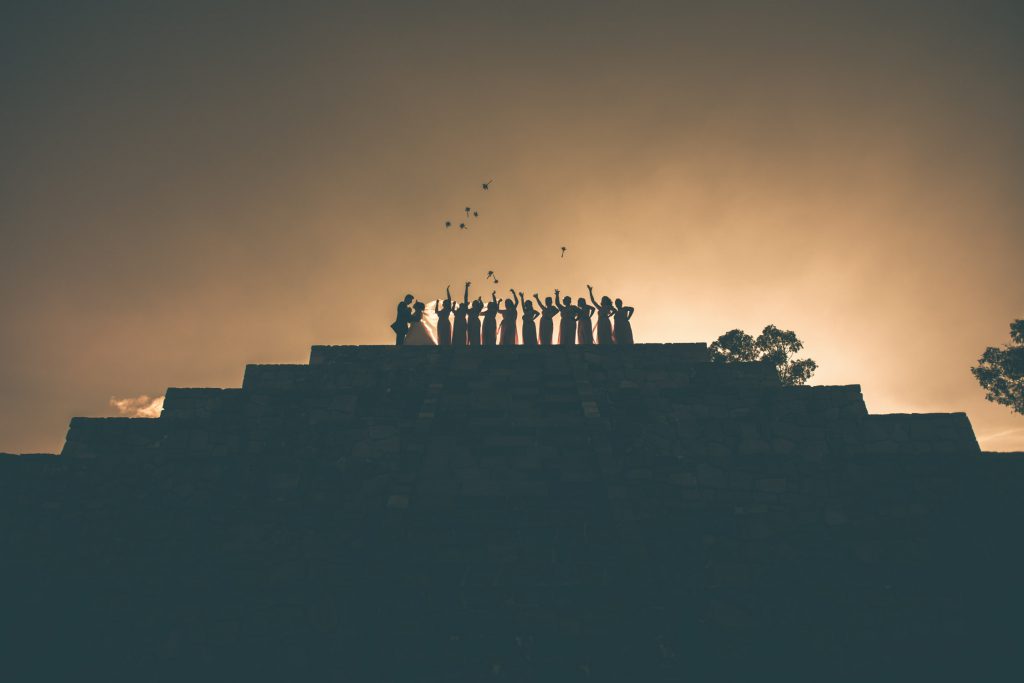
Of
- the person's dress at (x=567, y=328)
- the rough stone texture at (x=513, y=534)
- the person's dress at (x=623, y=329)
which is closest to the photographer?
the rough stone texture at (x=513, y=534)

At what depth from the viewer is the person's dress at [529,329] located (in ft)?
39.4

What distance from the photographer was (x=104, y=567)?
21.0ft

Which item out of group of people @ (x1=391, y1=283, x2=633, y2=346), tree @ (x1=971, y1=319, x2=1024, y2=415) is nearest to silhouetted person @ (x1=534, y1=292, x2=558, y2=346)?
group of people @ (x1=391, y1=283, x2=633, y2=346)

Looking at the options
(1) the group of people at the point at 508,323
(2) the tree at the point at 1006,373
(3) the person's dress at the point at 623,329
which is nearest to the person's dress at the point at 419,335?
(1) the group of people at the point at 508,323

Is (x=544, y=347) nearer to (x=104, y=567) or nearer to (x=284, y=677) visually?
(x=284, y=677)

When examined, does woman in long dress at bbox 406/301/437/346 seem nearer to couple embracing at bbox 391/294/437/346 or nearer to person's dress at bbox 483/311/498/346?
couple embracing at bbox 391/294/437/346

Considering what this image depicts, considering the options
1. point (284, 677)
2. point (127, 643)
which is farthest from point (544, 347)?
point (127, 643)

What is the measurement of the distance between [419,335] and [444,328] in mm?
→ 703

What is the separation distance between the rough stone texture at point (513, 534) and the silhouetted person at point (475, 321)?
2.84 meters

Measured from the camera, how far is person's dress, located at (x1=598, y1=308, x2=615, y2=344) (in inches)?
458

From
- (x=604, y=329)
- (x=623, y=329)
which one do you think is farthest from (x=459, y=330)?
(x=623, y=329)

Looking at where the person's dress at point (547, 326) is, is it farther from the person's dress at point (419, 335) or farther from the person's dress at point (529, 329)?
the person's dress at point (419, 335)

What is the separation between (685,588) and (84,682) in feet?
22.5

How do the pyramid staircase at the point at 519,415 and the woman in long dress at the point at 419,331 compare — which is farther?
the woman in long dress at the point at 419,331
